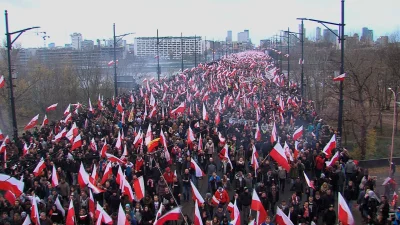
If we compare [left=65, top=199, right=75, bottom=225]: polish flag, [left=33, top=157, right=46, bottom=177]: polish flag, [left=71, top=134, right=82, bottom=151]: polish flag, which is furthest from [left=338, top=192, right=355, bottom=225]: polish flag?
[left=71, top=134, right=82, bottom=151]: polish flag

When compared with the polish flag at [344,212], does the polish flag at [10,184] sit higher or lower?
higher

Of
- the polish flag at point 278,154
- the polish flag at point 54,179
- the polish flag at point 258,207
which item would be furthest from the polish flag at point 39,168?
the polish flag at point 278,154

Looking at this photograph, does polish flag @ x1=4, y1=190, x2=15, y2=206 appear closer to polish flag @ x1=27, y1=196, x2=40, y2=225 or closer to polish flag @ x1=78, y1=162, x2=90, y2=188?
polish flag @ x1=27, y1=196, x2=40, y2=225

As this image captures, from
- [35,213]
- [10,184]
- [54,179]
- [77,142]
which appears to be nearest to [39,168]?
[54,179]

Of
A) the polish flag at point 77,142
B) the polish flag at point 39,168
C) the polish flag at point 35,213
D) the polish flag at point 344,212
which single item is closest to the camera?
the polish flag at point 344,212

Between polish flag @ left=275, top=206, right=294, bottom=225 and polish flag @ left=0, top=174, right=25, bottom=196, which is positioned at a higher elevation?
polish flag @ left=0, top=174, right=25, bottom=196

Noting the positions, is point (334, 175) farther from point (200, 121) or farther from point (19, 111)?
point (19, 111)

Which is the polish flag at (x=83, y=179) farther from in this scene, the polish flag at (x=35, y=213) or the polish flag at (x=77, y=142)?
the polish flag at (x=77, y=142)

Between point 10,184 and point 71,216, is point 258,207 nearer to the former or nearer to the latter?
point 71,216

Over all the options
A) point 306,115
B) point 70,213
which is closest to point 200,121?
point 306,115

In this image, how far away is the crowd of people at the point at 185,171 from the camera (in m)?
12.6

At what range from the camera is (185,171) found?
15.0 m

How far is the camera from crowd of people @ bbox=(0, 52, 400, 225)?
1256 cm

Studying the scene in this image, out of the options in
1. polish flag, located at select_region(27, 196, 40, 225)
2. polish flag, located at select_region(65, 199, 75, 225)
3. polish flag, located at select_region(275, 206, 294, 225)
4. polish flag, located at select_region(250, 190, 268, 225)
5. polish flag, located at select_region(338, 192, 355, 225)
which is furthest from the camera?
polish flag, located at select_region(250, 190, 268, 225)
